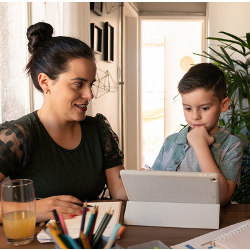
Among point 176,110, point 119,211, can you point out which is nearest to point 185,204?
point 119,211

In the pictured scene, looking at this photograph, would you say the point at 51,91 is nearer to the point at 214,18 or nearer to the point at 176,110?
the point at 214,18

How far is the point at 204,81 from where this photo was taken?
1339mm

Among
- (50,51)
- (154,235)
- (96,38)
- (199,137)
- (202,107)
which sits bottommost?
(154,235)

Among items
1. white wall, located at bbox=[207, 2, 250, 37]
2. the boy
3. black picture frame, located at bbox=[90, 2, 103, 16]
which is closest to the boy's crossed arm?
the boy

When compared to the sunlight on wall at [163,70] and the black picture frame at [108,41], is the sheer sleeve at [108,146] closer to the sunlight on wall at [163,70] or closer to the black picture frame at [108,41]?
the black picture frame at [108,41]

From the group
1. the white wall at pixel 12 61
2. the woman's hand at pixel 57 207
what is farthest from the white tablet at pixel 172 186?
the white wall at pixel 12 61

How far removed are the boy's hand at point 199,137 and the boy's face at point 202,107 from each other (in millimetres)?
28

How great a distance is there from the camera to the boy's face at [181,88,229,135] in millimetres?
1314

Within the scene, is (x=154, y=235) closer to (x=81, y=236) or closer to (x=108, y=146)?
(x=81, y=236)

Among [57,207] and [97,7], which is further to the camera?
[97,7]

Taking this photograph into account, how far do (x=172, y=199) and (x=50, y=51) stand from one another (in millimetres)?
749

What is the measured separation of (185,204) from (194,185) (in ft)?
0.29

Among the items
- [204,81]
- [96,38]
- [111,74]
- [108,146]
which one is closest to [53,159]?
[108,146]

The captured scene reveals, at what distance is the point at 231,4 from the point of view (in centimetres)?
348
